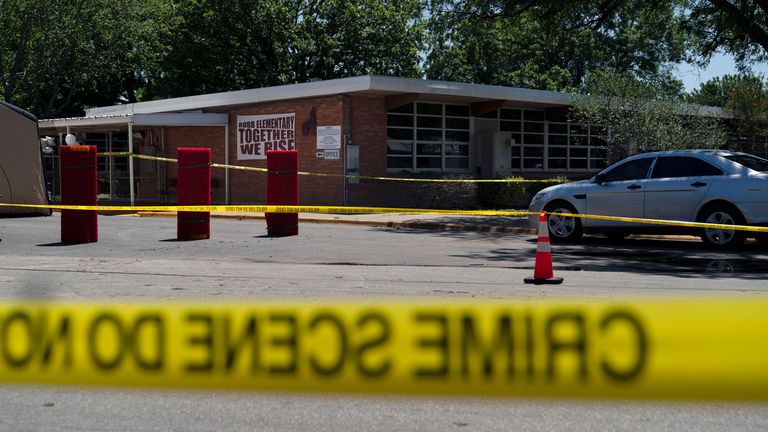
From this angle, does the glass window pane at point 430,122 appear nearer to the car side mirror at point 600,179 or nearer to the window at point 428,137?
the window at point 428,137

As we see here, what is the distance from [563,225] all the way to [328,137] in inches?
418

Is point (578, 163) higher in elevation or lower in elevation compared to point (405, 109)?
lower

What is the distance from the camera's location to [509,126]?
28.6 m

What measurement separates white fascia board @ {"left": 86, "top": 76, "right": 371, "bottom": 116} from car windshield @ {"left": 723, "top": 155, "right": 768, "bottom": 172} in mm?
11022

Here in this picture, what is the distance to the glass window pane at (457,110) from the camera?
26.6m

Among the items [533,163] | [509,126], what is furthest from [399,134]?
[533,163]

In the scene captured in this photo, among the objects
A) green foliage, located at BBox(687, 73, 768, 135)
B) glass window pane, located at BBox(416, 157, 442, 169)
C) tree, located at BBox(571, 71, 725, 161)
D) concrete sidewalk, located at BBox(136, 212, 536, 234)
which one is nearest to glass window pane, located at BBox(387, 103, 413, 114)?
glass window pane, located at BBox(416, 157, 442, 169)

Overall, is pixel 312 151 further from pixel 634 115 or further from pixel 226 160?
pixel 634 115

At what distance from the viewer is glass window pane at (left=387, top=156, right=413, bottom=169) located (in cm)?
2473

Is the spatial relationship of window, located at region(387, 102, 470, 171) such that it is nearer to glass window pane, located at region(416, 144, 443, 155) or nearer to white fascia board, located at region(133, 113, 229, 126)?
glass window pane, located at region(416, 144, 443, 155)

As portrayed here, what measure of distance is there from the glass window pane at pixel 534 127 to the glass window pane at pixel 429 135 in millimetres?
4362

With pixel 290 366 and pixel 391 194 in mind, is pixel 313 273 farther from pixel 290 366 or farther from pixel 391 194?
pixel 391 194

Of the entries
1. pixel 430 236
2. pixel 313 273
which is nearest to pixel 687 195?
pixel 430 236

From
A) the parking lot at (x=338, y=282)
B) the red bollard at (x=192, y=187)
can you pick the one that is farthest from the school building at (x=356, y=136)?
the red bollard at (x=192, y=187)
